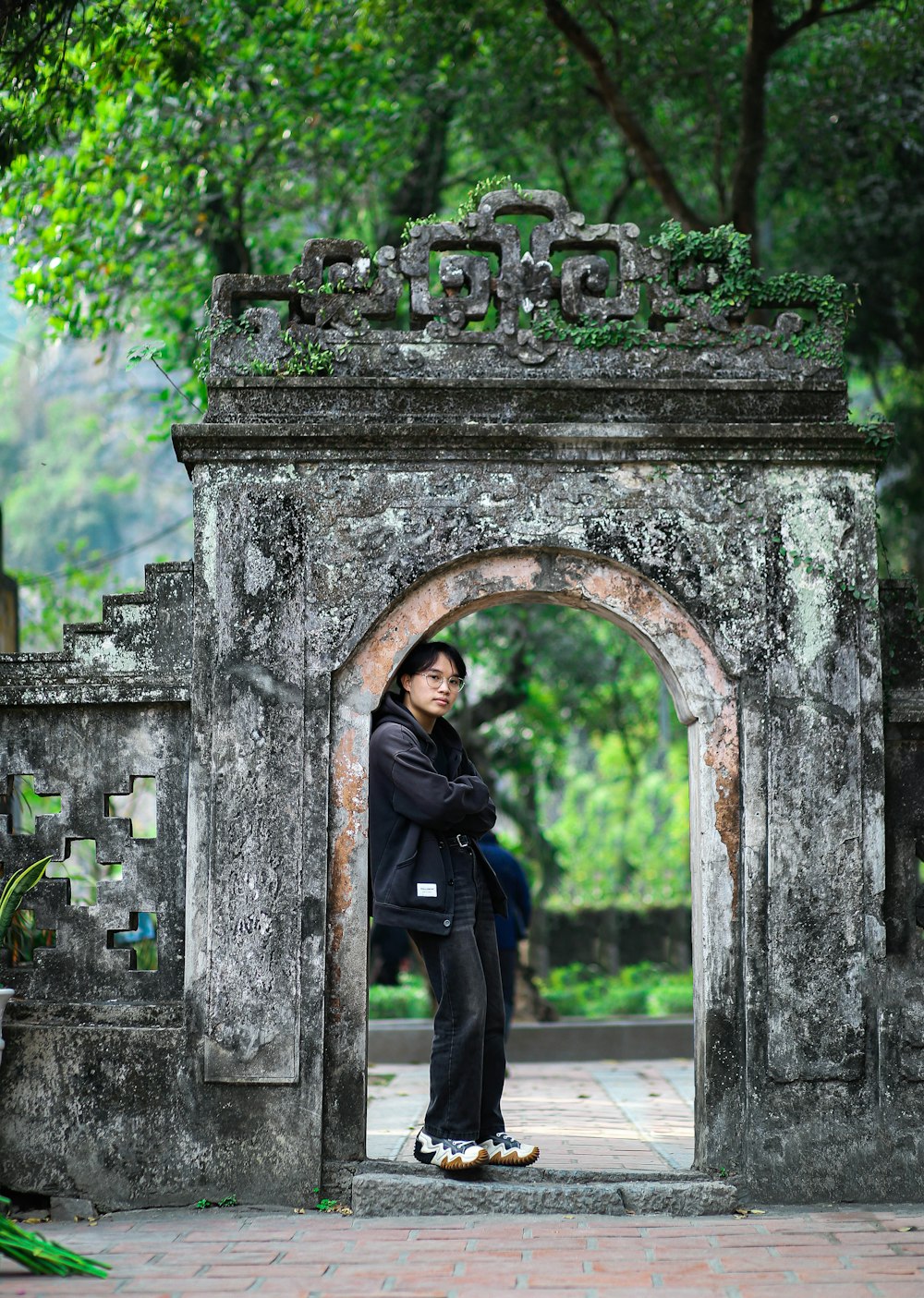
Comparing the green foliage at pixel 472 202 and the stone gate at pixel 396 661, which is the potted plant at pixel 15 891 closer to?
the stone gate at pixel 396 661

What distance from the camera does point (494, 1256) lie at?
4.32 metres

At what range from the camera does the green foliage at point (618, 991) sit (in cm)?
1337

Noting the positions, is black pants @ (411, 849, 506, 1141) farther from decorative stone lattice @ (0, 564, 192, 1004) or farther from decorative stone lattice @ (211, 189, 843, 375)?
decorative stone lattice @ (211, 189, 843, 375)

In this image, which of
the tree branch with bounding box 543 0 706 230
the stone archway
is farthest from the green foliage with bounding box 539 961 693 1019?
the stone archway

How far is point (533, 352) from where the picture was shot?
5.50m

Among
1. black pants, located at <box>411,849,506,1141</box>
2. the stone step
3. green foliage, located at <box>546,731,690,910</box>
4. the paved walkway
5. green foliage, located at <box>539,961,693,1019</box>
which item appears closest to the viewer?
the stone step

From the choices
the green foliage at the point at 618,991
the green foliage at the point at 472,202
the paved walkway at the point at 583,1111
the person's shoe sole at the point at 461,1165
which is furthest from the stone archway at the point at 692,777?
the green foliage at the point at 618,991

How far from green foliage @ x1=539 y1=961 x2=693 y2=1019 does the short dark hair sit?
25.5 feet

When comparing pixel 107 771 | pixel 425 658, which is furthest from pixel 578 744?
pixel 107 771

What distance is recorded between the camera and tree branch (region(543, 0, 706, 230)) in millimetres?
9438

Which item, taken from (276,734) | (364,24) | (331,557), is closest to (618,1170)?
(276,734)

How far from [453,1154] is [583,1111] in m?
2.69

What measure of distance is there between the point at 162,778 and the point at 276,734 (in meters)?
0.55

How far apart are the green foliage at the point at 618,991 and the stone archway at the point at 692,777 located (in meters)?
7.36
